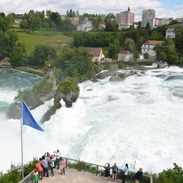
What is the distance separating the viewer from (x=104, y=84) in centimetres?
5131

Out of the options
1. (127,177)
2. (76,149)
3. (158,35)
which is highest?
(158,35)

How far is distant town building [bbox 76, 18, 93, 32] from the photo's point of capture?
14138cm

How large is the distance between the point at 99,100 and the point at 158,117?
37.2 feet

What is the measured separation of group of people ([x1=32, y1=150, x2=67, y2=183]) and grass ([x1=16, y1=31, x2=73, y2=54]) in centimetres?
8118

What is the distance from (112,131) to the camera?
27.0m

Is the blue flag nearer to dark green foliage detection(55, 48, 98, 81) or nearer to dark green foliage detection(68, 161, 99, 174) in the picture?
dark green foliage detection(68, 161, 99, 174)

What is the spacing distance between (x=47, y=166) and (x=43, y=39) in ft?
320

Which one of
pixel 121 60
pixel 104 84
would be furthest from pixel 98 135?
pixel 121 60

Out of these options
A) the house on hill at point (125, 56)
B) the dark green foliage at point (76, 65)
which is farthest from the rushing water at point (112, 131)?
the house on hill at point (125, 56)

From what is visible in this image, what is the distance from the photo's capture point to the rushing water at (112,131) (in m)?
23.0

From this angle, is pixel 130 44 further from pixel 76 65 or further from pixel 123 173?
pixel 123 173

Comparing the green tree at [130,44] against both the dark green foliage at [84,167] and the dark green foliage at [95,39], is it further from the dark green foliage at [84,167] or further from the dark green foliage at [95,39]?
the dark green foliage at [84,167]

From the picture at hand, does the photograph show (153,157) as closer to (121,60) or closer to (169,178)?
(169,178)

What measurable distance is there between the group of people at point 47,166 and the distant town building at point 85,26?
128400 mm
